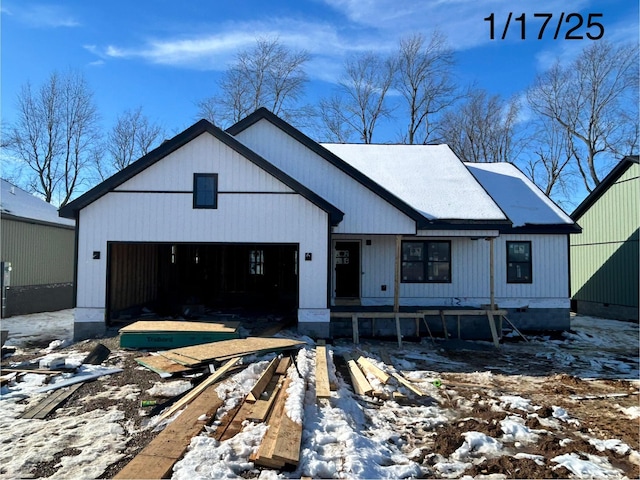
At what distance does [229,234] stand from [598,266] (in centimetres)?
1595

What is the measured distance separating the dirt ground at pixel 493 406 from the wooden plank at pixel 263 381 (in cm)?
142

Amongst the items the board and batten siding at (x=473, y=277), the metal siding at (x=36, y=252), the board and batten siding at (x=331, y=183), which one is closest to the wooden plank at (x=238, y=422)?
the board and batten siding at (x=331, y=183)

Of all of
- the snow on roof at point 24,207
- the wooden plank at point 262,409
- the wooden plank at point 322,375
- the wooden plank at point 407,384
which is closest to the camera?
the wooden plank at point 262,409

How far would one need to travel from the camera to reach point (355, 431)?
5527mm

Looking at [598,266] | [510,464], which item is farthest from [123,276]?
[598,266]

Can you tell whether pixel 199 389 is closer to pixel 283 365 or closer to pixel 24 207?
pixel 283 365

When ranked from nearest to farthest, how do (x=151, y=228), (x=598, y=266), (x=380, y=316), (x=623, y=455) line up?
(x=623, y=455) → (x=151, y=228) → (x=380, y=316) → (x=598, y=266)

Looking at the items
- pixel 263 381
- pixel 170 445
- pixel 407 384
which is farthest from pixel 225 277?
pixel 170 445

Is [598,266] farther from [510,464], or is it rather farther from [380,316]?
[510,464]

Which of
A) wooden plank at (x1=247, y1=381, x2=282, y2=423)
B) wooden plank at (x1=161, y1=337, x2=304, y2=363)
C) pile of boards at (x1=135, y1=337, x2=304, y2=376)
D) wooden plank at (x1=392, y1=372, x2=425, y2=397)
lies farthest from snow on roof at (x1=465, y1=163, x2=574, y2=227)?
wooden plank at (x1=247, y1=381, x2=282, y2=423)

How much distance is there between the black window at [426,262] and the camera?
14141 mm

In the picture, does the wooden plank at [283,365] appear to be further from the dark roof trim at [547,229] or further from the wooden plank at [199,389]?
the dark roof trim at [547,229]

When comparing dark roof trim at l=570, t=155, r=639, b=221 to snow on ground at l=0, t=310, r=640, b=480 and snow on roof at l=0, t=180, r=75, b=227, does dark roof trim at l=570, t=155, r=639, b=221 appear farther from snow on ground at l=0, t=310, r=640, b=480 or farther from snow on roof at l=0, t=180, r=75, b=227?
snow on roof at l=0, t=180, r=75, b=227

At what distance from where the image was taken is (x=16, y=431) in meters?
5.45
